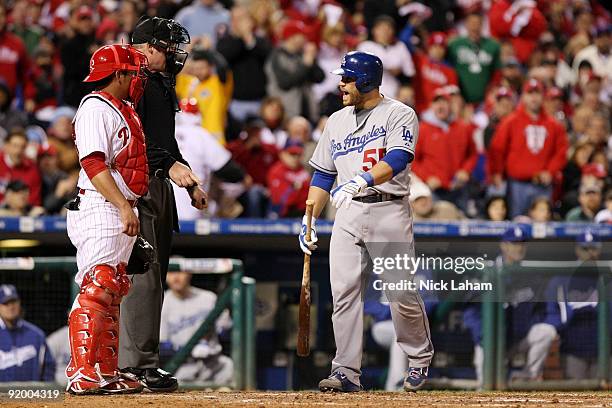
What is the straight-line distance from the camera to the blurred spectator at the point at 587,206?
11406 millimetres

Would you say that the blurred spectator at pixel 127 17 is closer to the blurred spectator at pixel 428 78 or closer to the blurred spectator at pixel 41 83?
the blurred spectator at pixel 41 83

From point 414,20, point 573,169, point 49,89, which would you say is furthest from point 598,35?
point 49,89

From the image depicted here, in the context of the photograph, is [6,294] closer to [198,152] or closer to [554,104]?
[198,152]

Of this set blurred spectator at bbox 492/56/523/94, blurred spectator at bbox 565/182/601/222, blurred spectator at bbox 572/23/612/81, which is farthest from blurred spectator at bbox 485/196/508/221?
blurred spectator at bbox 572/23/612/81

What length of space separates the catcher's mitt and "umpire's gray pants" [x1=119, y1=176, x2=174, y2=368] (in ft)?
0.74

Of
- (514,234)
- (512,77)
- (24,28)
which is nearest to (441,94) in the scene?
(512,77)

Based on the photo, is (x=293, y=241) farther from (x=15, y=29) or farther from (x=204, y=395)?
(x=15, y=29)

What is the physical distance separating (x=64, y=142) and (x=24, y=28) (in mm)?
2657

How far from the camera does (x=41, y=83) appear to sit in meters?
13.3

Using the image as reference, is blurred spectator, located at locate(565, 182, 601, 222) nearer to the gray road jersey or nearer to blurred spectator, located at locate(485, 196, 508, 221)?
blurred spectator, located at locate(485, 196, 508, 221)

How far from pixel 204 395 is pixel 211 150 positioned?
13.1 ft

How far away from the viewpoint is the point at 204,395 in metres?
6.73

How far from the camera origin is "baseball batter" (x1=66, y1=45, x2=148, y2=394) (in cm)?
624

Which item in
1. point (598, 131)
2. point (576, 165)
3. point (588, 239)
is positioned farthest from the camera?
point (598, 131)
